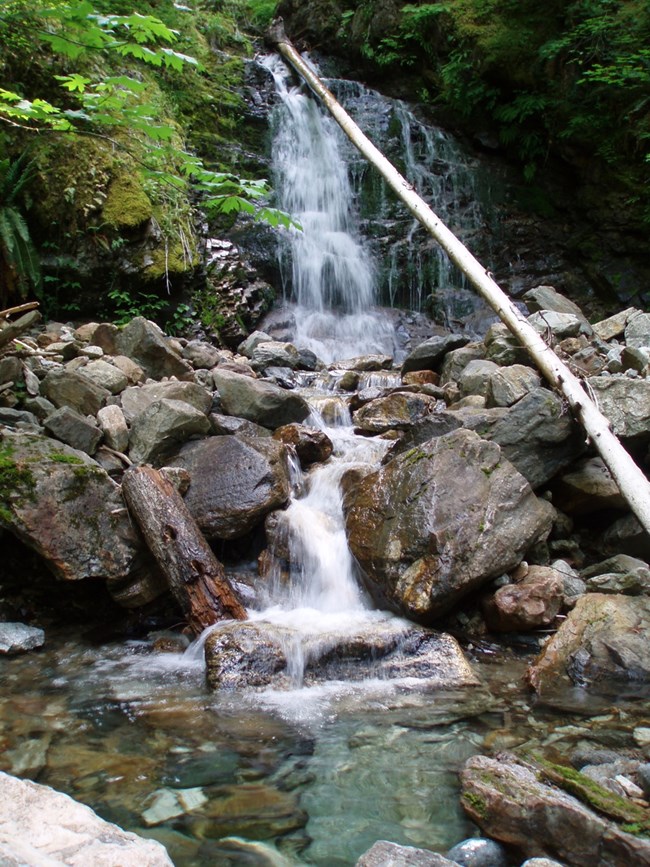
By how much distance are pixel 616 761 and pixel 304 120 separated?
1474 centimetres

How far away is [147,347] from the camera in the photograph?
7.04 metres

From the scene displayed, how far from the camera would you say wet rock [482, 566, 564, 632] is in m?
4.19

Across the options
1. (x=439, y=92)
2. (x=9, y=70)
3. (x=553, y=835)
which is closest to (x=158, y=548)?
(x=553, y=835)

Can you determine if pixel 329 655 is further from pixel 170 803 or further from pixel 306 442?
pixel 306 442

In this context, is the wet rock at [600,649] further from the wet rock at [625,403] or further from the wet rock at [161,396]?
the wet rock at [161,396]

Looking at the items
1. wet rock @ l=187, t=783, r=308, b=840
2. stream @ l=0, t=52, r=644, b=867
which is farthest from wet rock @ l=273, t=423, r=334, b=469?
wet rock @ l=187, t=783, r=308, b=840

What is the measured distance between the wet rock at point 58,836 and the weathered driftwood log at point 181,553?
2.29 metres

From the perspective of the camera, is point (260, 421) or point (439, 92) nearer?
point (260, 421)

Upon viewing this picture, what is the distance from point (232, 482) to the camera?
5180mm

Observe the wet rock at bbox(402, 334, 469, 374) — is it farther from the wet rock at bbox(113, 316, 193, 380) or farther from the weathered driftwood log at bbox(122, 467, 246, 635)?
the weathered driftwood log at bbox(122, 467, 246, 635)

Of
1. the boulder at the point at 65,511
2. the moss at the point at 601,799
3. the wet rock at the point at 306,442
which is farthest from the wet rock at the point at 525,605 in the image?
the boulder at the point at 65,511

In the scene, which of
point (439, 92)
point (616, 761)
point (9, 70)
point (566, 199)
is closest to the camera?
point (616, 761)

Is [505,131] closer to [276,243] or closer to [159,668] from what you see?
[276,243]

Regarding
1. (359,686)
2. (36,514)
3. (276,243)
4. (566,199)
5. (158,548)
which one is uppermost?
(566,199)
